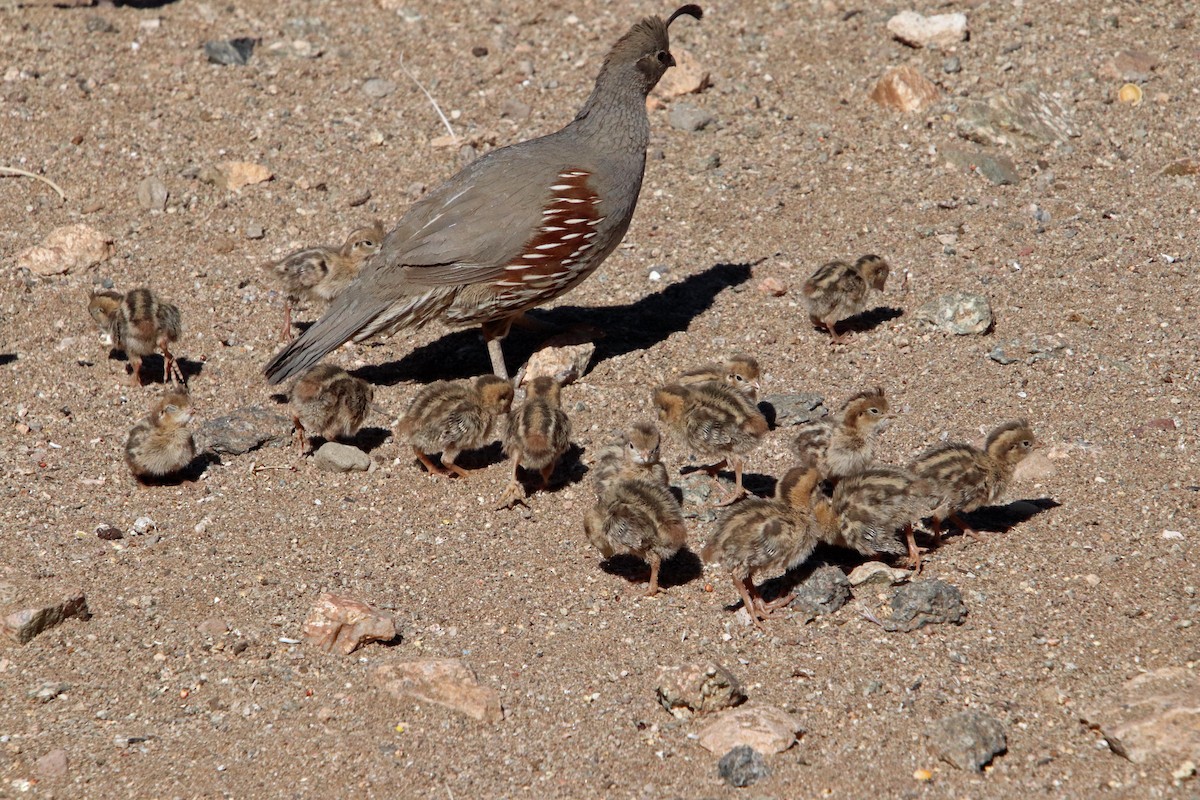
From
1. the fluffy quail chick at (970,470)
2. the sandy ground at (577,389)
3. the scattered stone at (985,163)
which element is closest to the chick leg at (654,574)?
the sandy ground at (577,389)

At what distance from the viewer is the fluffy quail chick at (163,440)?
802 cm

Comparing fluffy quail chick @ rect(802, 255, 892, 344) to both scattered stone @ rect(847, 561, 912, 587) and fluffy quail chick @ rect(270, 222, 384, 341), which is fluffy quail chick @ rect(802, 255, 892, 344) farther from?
fluffy quail chick @ rect(270, 222, 384, 341)

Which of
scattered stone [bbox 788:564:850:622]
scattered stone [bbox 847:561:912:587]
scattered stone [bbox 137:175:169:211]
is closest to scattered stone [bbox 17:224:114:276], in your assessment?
scattered stone [bbox 137:175:169:211]

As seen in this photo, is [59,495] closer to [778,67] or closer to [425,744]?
[425,744]

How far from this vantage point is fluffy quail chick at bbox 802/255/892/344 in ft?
30.3

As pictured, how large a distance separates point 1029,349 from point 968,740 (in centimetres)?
419

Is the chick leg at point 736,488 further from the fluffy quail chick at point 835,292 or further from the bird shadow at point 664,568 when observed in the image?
the fluffy quail chick at point 835,292

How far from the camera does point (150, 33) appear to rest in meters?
13.5

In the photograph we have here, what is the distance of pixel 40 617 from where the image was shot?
6.73 meters

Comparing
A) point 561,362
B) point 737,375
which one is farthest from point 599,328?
point 737,375

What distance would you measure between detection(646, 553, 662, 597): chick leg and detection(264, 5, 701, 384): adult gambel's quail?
2807 millimetres

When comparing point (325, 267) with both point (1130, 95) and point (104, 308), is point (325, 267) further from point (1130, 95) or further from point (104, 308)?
point (1130, 95)

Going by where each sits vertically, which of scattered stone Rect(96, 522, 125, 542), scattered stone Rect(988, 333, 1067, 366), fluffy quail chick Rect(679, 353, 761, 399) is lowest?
scattered stone Rect(988, 333, 1067, 366)

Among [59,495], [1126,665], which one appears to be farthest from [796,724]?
[59,495]
